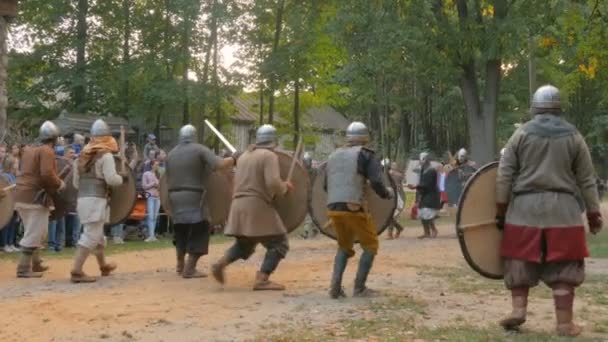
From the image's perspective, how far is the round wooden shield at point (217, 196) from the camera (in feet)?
35.6

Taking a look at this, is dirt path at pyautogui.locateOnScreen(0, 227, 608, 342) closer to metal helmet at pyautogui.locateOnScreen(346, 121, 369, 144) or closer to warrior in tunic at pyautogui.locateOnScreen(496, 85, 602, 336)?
warrior in tunic at pyautogui.locateOnScreen(496, 85, 602, 336)

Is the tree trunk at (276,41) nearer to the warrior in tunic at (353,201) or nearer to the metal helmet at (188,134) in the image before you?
the metal helmet at (188,134)

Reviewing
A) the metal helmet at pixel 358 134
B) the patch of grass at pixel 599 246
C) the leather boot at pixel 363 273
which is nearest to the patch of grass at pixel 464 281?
the leather boot at pixel 363 273

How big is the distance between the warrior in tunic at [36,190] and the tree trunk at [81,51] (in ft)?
63.4

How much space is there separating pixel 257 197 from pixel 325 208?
135 centimetres

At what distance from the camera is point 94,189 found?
33.9 ft

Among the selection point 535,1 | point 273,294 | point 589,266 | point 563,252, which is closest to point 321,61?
point 535,1

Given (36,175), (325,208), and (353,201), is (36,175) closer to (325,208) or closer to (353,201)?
(325,208)

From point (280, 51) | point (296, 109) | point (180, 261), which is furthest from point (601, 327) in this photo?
point (296, 109)

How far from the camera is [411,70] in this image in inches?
1000

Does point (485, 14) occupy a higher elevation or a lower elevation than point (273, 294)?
higher

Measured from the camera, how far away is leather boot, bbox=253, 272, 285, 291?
31.2ft

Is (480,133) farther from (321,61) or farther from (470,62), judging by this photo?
(321,61)

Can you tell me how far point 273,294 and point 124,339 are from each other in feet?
8.45
